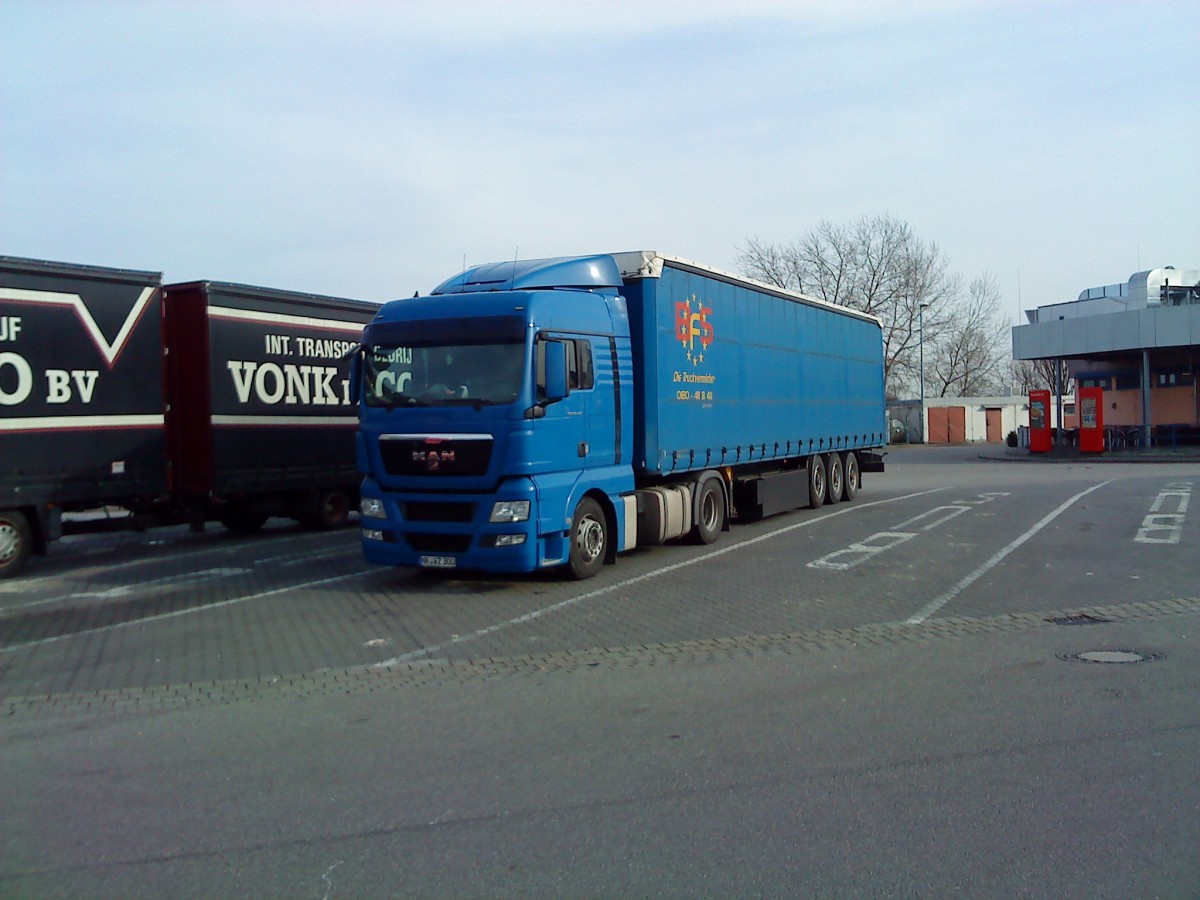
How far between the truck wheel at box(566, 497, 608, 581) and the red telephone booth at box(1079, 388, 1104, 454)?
34.8 m

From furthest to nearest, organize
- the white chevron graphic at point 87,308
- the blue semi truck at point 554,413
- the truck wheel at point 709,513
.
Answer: the truck wheel at point 709,513 < the white chevron graphic at point 87,308 < the blue semi truck at point 554,413

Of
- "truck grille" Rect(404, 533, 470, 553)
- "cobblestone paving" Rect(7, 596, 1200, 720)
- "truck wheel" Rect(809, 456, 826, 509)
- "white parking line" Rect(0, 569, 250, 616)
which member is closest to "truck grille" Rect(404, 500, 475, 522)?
"truck grille" Rect(404, 533, 470, 553)

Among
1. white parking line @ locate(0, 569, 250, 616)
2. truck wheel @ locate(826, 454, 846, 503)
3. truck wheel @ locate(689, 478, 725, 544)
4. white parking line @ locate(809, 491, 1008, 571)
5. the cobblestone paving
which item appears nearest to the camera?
the cobblestone paving

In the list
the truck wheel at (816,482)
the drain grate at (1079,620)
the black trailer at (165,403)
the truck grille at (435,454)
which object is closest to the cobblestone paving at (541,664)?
the drain grate at (1079,620)

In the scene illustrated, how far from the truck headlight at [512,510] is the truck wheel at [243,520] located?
293 inches

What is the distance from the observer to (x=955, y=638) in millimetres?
9297

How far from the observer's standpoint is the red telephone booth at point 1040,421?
44.2 metres

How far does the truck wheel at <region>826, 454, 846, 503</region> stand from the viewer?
2145cm

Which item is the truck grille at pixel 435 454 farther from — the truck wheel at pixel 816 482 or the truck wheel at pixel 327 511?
the truck wheel at pixel 816 482

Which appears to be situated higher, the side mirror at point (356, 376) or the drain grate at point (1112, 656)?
the side mirror at point (356, 376)

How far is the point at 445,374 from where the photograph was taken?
11.8m

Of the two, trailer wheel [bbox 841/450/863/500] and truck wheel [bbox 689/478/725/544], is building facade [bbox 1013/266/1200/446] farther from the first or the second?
truck wheel [bbox 689/478/725/544]

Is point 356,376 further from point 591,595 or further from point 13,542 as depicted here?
point 13,542

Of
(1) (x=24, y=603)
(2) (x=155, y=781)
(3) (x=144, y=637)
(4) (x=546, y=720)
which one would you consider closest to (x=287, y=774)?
(2) (x=155, y=781)
